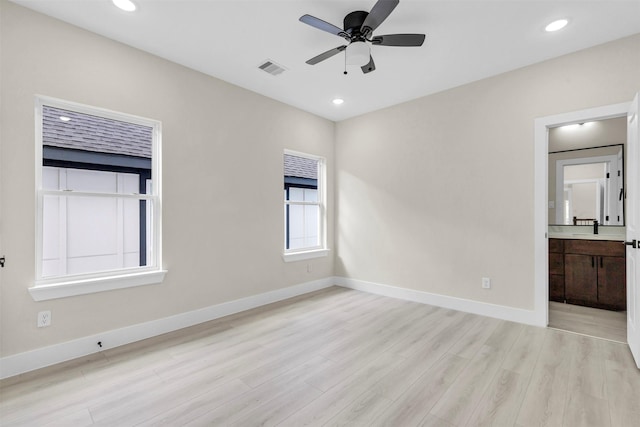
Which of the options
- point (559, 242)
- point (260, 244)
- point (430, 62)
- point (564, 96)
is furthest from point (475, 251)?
point (260, 244)

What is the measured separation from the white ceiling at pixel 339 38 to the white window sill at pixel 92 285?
222 centimetres

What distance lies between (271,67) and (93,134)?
1.88 meters

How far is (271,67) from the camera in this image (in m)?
3.25

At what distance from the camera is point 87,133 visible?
2.70 m

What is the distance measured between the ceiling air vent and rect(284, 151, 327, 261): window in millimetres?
1362

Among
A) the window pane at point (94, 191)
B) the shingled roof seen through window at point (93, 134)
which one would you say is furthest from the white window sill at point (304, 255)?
the shingled roof seen through window at point (93, 134)

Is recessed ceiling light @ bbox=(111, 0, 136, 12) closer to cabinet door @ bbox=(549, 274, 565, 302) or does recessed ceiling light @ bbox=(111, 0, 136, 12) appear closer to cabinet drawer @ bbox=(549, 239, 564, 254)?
cabinet drawer @ bbox=(549, 239, 564, 254)

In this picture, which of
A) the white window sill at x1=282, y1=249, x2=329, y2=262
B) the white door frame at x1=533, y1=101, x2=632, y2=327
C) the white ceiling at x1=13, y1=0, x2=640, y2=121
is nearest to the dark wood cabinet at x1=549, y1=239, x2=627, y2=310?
the white door frame at x1=533, y1=101, x2=632, y2=327

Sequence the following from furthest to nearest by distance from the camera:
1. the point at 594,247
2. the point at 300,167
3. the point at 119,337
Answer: the point at 300,167, the point at 594,247, the point at 119,337

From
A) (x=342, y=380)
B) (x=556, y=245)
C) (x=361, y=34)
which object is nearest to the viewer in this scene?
(x=342, y=380)

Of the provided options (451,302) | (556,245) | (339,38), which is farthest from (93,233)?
(556,245)

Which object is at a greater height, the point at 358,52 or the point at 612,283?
the point at 358,52

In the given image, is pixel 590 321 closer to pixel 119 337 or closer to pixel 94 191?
Result: pixel 119 337

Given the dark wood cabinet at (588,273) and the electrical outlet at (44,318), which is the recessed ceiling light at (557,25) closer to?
the dark wood cabinet at (588,273)
